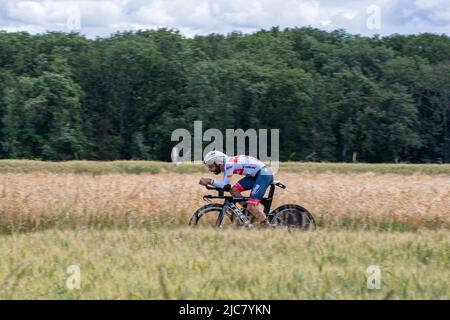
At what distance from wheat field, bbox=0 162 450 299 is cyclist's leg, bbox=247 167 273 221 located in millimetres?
798

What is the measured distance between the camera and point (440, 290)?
8.54m

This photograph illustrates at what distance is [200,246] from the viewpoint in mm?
11094

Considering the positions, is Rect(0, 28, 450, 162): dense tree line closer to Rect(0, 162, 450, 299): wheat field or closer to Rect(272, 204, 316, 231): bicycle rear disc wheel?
Rect(0, 162, 450, 299): wheat field

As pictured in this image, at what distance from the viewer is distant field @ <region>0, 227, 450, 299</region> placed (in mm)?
8406

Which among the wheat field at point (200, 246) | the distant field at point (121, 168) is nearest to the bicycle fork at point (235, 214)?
the wheat field at point (200, 246)

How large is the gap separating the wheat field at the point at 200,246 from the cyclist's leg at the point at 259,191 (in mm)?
798

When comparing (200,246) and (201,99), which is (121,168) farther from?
(201,99)

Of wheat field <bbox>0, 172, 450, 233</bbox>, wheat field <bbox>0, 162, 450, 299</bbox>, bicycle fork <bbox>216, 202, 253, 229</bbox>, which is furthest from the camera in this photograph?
wheat field <bbox>0, 172, 450, 233</bbox>

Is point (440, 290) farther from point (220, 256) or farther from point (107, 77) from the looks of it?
point (107, 77)

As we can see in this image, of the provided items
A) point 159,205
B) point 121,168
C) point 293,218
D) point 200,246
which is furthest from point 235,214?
point 121,168

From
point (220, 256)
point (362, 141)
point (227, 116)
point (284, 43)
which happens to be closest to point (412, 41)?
point (284, 43)

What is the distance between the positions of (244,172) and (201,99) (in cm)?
5466

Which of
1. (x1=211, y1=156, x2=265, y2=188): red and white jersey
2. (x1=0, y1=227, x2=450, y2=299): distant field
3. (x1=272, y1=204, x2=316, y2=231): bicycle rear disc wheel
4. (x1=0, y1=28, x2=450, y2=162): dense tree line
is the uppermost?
(x1=0, y1=28, x2=450, y2=162): dense tree line

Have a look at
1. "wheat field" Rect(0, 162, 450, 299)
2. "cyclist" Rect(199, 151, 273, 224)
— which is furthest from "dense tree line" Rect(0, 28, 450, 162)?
"cyclist" Rect(199, 151, 273, 224)
